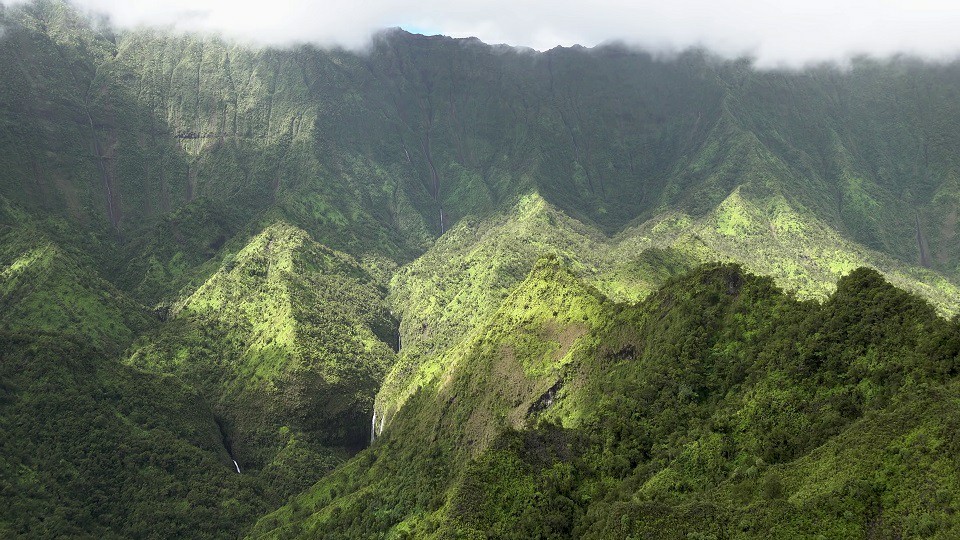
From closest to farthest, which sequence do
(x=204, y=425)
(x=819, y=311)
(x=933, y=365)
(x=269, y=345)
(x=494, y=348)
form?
1. (x=933, y=365)
2. (x=819, y=311)
3. (x=494, y=348)
4. (x=204, y=425)
5. (x=269, y=345)

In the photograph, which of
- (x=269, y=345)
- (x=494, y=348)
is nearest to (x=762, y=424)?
(x=494, y=348)

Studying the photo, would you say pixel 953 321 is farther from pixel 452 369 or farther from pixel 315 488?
pixel 315 488

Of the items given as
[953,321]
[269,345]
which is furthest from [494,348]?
[269,345]

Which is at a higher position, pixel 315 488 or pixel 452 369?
pixel 452 369

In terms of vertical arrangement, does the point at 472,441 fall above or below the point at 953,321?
below

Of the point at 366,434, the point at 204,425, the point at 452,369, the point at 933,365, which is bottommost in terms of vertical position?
the point at 366,434

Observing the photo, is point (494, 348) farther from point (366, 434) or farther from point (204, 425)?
point (204, 425)

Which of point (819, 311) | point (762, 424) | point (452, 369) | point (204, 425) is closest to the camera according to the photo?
point (762, 424)

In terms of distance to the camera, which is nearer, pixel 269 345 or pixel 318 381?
pixel 318 381

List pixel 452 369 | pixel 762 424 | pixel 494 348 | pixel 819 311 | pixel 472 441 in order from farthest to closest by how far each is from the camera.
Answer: pixel 452 369 → pixel 494 348 → pixel 472 441 → pixel 819 311 → pixel 762 424
